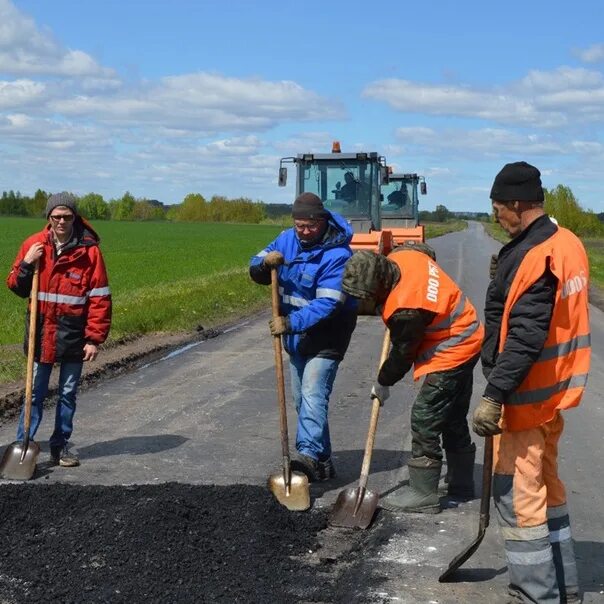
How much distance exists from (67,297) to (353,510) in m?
2.58

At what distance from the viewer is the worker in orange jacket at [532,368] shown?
4.18 m

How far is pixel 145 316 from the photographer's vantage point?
15656 millimetres

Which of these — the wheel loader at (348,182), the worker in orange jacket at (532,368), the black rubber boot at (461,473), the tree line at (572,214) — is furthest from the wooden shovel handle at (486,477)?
the tree line at (572,214)

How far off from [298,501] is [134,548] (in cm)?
129

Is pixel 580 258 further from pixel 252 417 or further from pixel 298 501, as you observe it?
pixel 252 417

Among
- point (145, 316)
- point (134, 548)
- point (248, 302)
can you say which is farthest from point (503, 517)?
point (248, 302)

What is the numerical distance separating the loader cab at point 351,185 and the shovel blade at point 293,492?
1413cm

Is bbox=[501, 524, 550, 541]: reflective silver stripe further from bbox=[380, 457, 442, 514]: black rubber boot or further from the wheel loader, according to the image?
the wheel loader

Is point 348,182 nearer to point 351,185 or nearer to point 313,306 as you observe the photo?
point 351,185

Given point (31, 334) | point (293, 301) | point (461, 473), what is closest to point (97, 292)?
point (31, 334)

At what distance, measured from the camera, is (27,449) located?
22.3 ft

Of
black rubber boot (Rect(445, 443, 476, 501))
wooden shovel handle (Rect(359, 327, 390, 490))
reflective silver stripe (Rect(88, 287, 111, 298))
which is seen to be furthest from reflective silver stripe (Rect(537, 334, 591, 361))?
reflective silver stripe (Rect(88, 287, 111, 298))

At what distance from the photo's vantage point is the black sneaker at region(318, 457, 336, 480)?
22.4 ft

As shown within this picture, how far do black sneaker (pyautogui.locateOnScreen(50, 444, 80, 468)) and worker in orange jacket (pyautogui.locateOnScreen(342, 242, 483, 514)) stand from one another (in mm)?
2285
